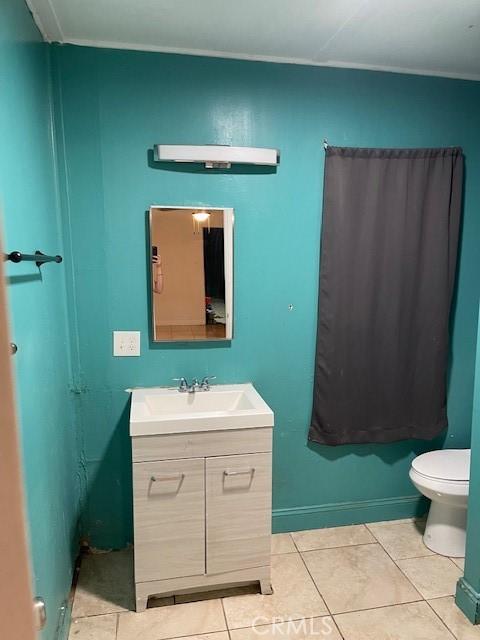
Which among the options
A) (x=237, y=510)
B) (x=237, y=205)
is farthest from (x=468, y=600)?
(x=237, y=205)

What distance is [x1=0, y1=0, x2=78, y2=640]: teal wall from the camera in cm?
132

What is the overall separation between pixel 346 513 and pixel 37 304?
2.02m

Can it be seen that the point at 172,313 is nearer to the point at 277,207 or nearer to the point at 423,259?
the point at 277,207

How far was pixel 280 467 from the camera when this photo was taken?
2.44m

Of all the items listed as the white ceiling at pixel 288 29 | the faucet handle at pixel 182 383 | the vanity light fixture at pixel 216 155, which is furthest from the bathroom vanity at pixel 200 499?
the white ceiling at pixel 288 29

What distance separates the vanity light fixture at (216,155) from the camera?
2021 millimetres

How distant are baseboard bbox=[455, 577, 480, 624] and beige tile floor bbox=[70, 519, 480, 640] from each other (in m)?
0.03

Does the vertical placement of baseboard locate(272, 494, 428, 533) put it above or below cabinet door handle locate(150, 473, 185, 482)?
below

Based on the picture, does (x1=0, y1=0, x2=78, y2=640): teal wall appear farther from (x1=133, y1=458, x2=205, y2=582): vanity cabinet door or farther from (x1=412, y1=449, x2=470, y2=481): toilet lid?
(x1=412, y1=449, x2=470, y2=481): toilet lid

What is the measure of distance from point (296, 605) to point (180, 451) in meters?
0.87

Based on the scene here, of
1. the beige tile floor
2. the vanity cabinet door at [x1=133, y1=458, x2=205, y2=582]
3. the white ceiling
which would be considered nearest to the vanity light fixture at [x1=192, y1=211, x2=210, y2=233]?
the white ceiling

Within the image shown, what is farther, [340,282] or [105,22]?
[340,282]

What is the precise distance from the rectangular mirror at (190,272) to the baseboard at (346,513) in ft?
3.75

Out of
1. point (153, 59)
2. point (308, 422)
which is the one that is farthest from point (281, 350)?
point (153, 59)
